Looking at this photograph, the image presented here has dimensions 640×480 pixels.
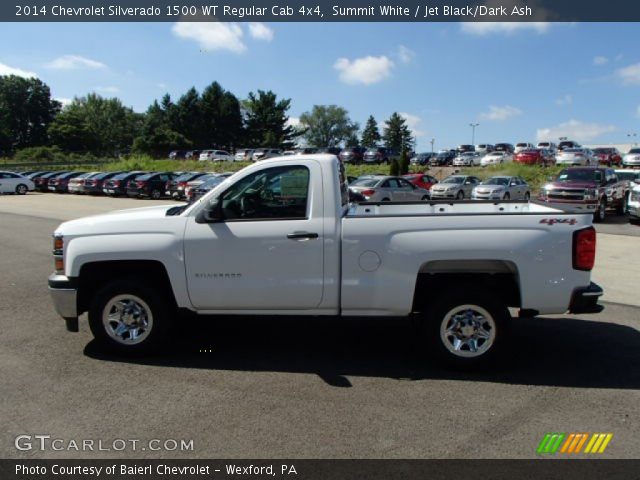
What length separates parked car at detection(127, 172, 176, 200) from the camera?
95.9 ft

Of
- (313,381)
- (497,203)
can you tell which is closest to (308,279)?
(313,381)

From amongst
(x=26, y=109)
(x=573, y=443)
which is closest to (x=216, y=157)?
(x=573, y=443)

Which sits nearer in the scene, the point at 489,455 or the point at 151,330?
the point at 489,455

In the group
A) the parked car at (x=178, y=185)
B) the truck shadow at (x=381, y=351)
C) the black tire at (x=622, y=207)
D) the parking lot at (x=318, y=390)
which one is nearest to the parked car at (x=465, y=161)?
the parked car at (x=178, y=185)

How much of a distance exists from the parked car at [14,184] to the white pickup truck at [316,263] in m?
33.7

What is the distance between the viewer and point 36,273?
9.15 metres

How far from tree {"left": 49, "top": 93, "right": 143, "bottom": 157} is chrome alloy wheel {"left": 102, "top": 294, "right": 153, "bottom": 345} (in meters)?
93.2

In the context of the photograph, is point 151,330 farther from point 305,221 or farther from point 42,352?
point 305,221

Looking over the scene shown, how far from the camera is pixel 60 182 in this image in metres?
34.9

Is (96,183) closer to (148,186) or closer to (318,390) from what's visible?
(148,186)

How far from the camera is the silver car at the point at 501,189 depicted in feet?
79.8

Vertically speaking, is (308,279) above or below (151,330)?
above

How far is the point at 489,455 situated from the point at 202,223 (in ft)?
10.1

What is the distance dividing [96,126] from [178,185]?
90514mm
